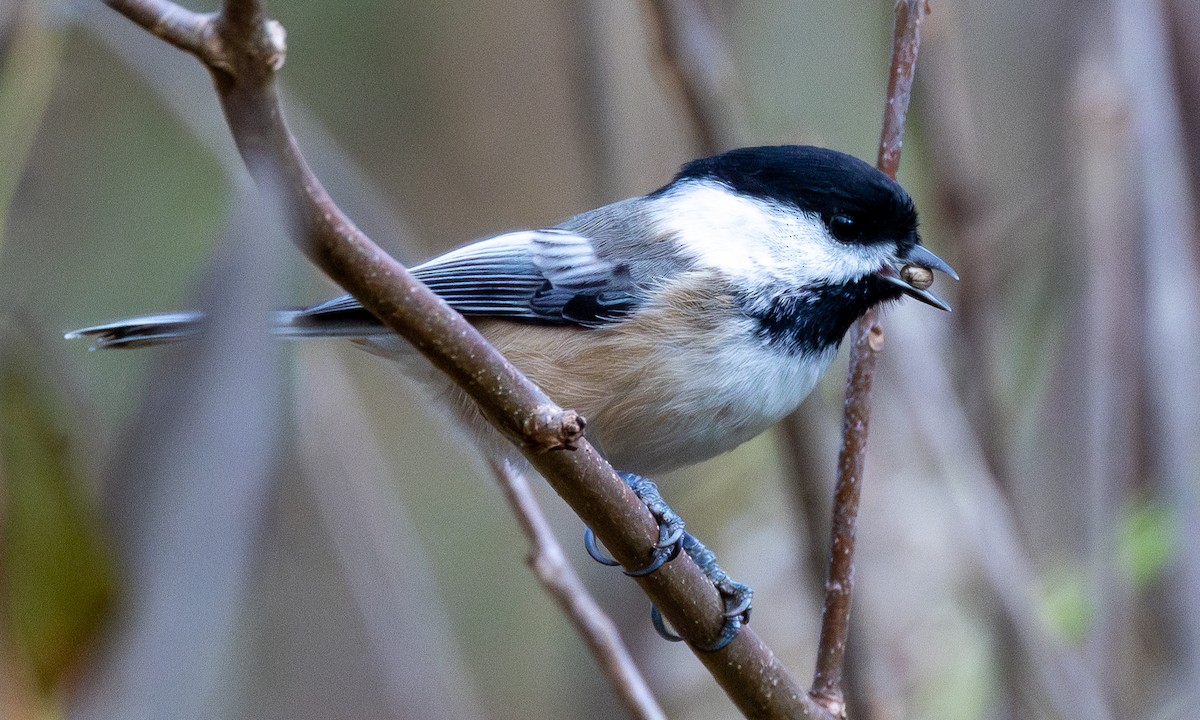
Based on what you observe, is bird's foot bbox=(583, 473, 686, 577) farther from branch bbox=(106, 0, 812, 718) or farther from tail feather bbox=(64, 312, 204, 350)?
tail feather bbox=(64, 312, 204, 350)

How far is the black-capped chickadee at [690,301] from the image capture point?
1.33m

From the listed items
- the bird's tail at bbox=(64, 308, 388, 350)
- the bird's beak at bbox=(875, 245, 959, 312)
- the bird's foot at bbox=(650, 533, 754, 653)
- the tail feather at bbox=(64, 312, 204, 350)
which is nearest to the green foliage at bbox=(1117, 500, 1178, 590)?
the bird's beak at bbox=(875, 245, 959, 312)

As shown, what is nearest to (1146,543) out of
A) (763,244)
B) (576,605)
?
(763,244)

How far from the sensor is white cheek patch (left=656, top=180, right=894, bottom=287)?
140 cm

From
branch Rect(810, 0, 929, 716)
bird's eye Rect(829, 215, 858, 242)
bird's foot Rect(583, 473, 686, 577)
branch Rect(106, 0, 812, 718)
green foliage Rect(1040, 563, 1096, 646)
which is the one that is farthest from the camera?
green foliage Rect(1040, 563, 1096, 646)

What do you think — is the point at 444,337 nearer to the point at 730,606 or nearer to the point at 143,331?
the point at 730,606

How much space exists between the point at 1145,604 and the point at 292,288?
159cm

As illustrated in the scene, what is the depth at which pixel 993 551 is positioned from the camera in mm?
1622

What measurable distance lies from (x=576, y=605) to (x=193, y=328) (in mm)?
616

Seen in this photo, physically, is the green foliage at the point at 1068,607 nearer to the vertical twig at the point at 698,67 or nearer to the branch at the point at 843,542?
the branch at the point at 843,542

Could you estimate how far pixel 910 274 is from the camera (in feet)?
4.58

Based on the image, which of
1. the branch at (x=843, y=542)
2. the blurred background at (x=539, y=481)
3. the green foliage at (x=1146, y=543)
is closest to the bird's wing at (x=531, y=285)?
the blurred background at (x=539, y=481)

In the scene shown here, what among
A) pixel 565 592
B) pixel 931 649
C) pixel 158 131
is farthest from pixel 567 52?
pixel 931 649

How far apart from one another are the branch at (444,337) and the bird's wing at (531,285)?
474 mm
